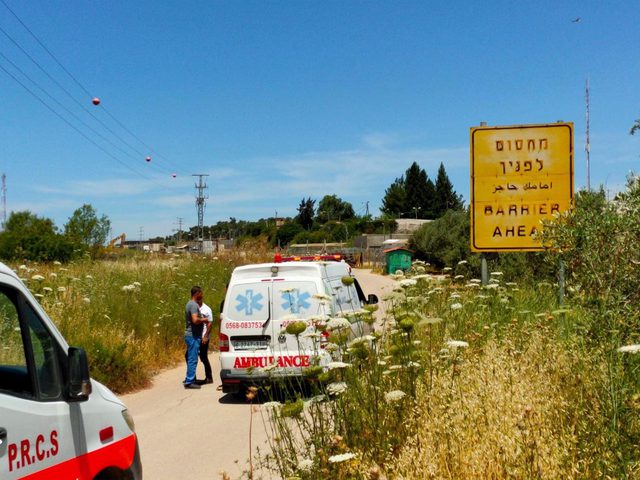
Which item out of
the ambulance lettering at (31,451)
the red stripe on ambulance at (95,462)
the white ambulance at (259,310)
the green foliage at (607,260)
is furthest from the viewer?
the white ambulance at (259,310)

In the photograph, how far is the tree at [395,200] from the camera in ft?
514

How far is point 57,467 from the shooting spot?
12.0 ft

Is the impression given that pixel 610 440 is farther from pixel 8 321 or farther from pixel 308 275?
pixel 308 275

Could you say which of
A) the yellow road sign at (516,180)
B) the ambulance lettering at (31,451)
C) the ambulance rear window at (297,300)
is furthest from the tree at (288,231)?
the ambulance lettering at (31,451)

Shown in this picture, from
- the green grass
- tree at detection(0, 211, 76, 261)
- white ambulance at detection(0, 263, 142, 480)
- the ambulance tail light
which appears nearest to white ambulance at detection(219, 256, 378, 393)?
the ambulance tail light

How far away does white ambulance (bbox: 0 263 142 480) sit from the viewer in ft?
11.1

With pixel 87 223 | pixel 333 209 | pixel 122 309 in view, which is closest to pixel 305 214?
pixel 333 209

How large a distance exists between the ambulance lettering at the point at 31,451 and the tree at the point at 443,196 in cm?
14920

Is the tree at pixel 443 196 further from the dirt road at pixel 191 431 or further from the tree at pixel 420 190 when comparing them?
the dirt road at pixel 191 431

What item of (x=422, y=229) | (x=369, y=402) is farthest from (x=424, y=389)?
(x=422, y=229)

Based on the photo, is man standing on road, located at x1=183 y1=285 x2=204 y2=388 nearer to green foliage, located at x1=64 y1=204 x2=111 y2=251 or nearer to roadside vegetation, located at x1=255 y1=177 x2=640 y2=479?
roadside vegetation, located at x1=255 y1=177 x2=640 y2=479

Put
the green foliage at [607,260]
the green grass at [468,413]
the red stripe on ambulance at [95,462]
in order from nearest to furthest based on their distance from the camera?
the red stripe on ambulance at [95,462], the green grass at [468,413], the green foliage at [607,260]

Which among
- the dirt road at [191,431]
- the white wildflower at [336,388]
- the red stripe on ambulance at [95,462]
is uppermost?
the white wildflower at [336,388]

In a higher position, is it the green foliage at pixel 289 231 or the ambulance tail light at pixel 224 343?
the green foliage at pixel 289 231
